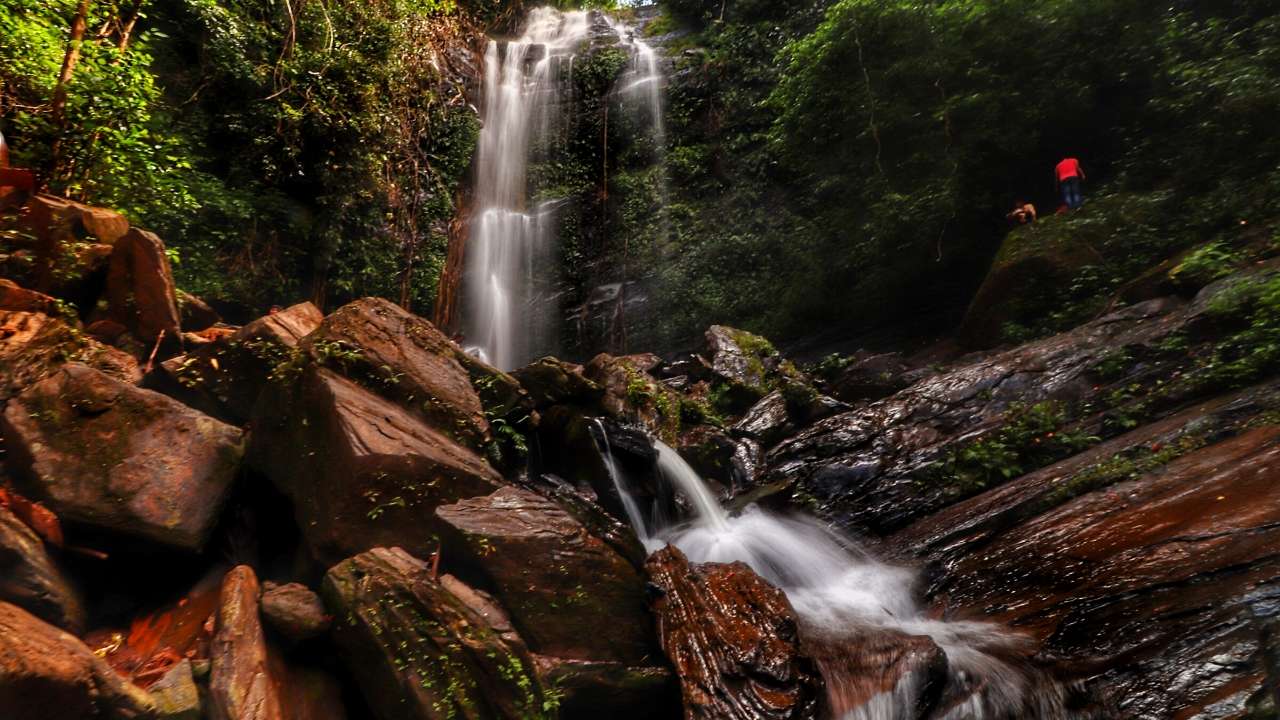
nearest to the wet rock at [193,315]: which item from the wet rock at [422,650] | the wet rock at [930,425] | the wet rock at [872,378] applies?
the wet rock at [422,650]

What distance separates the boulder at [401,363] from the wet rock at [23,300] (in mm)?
1996

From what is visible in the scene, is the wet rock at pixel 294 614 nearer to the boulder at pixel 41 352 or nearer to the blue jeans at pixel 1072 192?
the boulder at pixel 41 352

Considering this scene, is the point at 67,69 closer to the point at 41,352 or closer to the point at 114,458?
the point at 41,352

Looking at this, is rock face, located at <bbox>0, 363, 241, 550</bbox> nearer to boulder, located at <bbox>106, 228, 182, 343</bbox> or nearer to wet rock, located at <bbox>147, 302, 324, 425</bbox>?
wet rock, located at <bbox>147, 302, 324, 425</bbox>

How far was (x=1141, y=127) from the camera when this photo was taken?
10.9 metres

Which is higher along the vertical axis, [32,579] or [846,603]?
[32,579]

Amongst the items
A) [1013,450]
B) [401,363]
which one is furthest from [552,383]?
[1013,450]

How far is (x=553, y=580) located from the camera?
186 inches

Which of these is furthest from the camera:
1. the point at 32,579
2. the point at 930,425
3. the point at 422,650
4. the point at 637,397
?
the point at 637,397

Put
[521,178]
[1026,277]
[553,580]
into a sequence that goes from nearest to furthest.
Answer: [553,580], [1026,277], [521,178]

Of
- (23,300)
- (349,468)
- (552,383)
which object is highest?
(23,300)

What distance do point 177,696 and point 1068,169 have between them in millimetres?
13798

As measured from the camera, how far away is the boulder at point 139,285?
564 cm

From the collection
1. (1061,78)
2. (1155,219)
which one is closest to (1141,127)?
(1061,78)
